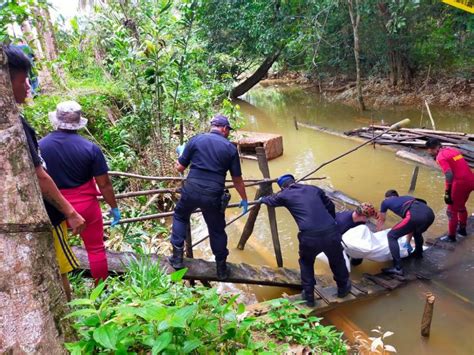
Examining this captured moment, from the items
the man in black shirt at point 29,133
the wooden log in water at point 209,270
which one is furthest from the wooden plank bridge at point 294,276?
the man in black shirt at point 29,133

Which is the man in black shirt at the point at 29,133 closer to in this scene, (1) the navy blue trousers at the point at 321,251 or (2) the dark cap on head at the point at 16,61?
(2) the dark cap on head at the point at 16,61

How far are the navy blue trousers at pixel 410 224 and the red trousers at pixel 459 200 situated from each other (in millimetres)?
742

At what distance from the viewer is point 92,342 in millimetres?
1643

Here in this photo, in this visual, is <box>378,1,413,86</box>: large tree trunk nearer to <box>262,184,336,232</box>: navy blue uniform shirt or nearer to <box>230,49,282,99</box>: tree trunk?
<box>230,49,282,99</box>: tree trunk

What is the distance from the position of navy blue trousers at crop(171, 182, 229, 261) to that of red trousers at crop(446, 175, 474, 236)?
3.45 m

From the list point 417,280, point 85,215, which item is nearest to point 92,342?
point 85,215

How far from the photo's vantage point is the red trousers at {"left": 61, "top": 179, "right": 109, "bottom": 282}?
3.06m

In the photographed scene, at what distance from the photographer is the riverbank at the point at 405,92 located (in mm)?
14258

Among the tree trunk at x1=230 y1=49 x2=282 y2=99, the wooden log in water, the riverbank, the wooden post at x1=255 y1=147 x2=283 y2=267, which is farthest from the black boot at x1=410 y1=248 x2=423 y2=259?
the tree trunk at x1=230 y1=49 x2=282 y2=99

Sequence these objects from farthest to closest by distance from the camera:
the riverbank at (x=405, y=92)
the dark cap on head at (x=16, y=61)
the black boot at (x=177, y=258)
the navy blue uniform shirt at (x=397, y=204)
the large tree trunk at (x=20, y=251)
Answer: the riverbank at (x=405, y=92) → the navy blue uniform shirt at (x=397, y=204) → the black boot at (x=177, y=258) → the dark cap on head at (x=16, y=61) → the large tree trunk at (x=20, y=251)

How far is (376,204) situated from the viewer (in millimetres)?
7367

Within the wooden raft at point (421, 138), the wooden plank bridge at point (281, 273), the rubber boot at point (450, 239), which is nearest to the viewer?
the wooden plank bridge at point (281, 273)

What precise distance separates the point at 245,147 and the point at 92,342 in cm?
982

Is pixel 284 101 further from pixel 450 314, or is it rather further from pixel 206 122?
pixel 450 314
